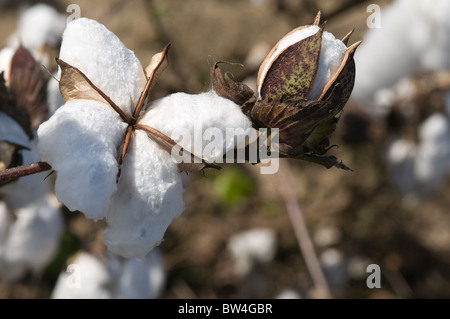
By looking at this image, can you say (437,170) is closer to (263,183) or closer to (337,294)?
(337,294)

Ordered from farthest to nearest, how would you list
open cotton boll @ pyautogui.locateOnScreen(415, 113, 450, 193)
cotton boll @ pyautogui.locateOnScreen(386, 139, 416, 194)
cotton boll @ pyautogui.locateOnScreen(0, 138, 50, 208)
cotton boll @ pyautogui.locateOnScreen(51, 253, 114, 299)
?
cotton boll @ pyautogui.locateOnScreen(386, 139, 416, 194)
open cotton boll @ pyautogui.locateOnScreen(415, 113, 450, 193)
cotton boll @ pyautogui.locateOnScreen(51, 253, 114, 299)
cotton boll @ pyautogui.locateOnScreen(0, 138, 50, 208)

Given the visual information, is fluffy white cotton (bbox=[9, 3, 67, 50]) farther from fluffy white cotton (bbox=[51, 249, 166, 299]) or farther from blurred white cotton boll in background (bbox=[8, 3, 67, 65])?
fluffy white cotton (bbox=[51, 249, 166, 299])

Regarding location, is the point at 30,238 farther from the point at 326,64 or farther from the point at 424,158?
the point at 424,158

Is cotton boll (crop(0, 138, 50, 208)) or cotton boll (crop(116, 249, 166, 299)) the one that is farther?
cotton boll (crop(116, 249, 166, 299))

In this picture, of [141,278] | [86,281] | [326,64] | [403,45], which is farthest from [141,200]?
[403,45]

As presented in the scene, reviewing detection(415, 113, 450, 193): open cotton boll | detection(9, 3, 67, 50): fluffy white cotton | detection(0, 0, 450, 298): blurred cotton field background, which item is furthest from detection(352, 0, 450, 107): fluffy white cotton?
detection(9, 3, 67, 50): fluffy white cotton

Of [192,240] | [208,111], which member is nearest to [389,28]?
[192,240]
